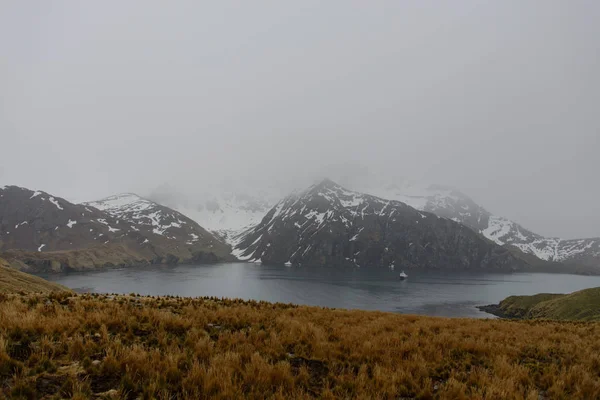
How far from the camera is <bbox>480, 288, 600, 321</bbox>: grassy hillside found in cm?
6881

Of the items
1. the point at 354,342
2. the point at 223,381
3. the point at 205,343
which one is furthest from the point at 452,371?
the point at 205,343

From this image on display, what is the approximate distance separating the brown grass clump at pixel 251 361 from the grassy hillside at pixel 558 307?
69.9 m

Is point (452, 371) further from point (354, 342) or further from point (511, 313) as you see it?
point (511, 313)

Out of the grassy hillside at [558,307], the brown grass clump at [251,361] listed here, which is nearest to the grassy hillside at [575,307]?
the grassy hillside at [558,307]

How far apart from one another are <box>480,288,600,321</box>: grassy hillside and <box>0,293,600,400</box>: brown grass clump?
6987 centimetres

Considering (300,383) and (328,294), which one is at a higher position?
(300,383)

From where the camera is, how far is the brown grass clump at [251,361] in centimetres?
594

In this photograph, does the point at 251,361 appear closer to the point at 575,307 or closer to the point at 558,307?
the point at 575,307

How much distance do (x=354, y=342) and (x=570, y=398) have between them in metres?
5.27

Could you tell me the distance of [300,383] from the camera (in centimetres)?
670

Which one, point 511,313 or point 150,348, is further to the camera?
point 511,313

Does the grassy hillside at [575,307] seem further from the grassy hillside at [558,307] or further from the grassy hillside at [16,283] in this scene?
the grassy hillside at [16,283]

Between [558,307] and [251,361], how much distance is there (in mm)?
103505

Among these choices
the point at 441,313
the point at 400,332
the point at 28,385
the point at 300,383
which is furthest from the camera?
the point at 441,313
